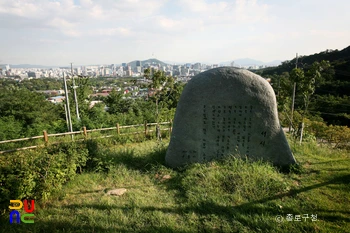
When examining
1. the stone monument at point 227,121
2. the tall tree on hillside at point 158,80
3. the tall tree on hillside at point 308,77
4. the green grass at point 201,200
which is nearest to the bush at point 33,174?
the green grass at point 201,200

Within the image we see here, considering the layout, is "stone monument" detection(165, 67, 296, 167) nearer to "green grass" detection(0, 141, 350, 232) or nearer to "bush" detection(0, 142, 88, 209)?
"green grass" detection(0, 141, 350, 232)

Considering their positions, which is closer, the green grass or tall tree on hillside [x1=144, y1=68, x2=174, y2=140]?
the green grass

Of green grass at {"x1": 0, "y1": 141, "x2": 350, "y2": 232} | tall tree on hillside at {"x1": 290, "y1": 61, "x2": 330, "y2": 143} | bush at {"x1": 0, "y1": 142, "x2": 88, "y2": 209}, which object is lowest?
green grass at {"x1": 0, "y1": 141, "x2": 350, "y2": 232}

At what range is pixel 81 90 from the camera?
18.8 meters

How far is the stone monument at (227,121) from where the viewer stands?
15.9 feet

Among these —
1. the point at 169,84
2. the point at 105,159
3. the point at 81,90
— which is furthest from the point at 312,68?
the point at 81,90

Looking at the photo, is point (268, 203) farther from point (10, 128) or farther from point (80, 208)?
point (10, 128)

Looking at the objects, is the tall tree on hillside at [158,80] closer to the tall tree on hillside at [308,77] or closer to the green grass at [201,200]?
the green grass at [201,200]

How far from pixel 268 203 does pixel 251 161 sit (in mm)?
1425

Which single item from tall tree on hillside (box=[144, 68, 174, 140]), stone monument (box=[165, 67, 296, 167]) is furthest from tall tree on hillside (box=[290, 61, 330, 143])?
tall tree on hillside (box=[144, 68, 174, 140])

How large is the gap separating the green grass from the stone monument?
0.37 m

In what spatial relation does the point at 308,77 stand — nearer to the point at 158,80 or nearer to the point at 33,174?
the point at 158,80

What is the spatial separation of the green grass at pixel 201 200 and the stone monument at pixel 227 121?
1.20 feet

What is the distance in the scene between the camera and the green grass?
3.12 meters
